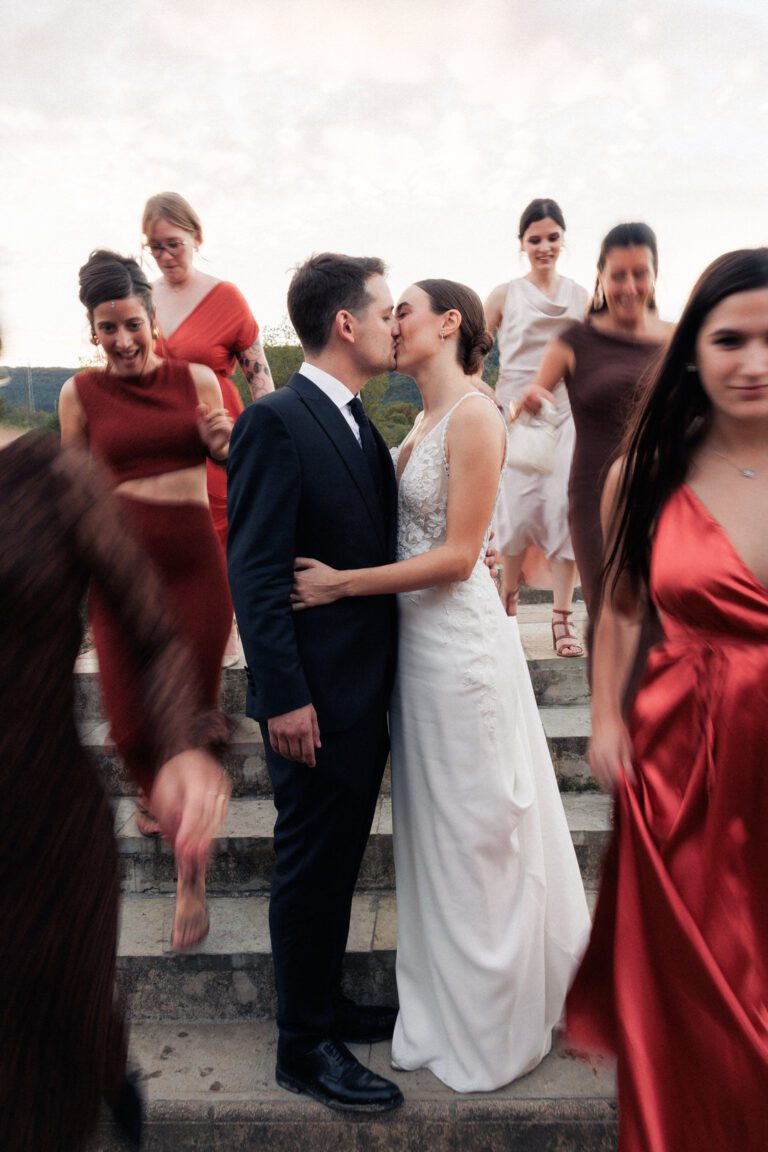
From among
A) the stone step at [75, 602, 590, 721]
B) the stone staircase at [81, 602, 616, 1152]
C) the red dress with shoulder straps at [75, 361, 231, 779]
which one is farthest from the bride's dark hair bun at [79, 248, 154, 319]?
the stone step at [75, 602, 590, 721]

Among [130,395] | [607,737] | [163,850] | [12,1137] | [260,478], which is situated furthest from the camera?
[163,850]

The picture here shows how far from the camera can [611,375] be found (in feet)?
11.5

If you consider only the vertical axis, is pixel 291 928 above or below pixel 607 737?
below

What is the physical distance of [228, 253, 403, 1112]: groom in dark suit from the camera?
2312 millimetres

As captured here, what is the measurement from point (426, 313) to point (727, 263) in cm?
93

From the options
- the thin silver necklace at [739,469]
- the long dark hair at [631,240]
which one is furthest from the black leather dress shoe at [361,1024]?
the long dark hair at [631,240]

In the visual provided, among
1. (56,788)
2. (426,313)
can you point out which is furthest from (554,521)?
(56,788)

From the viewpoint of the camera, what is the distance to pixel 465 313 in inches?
105

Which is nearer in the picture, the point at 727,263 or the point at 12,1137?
the point at 12,1137

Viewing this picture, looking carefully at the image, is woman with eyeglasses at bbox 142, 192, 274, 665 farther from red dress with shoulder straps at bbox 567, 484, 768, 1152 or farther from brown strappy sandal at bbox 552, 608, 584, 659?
red dress with shoulder straps at bbox 567, 484, 768, 1152

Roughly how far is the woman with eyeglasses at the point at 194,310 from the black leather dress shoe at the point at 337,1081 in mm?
2019

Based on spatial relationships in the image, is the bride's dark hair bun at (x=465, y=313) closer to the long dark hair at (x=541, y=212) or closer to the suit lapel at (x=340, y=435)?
the suit lapel at (x=340, y=435)

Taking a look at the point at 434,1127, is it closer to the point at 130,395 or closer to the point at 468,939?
the point at 468,939

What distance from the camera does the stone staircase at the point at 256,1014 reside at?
2502 millimetres
